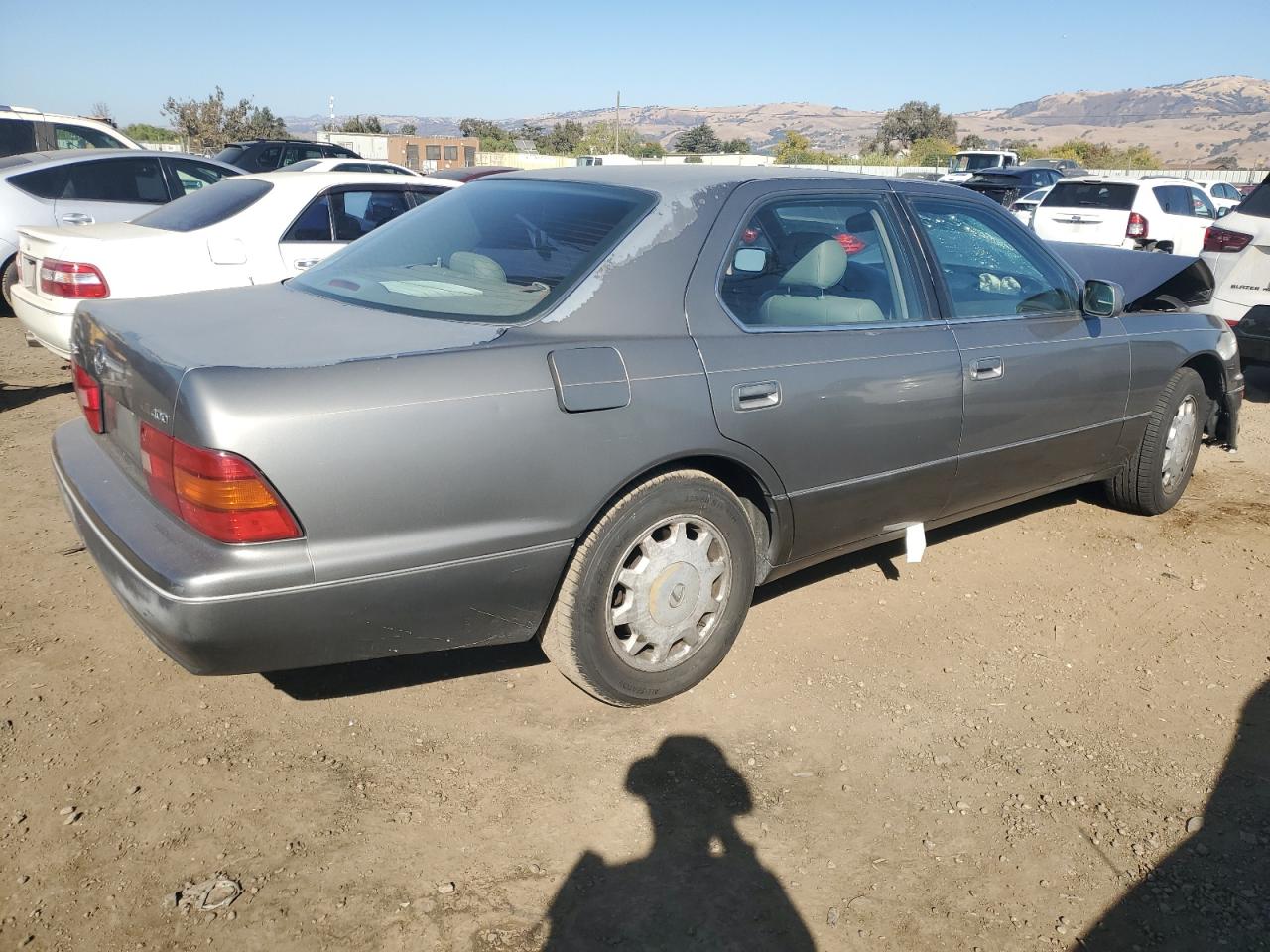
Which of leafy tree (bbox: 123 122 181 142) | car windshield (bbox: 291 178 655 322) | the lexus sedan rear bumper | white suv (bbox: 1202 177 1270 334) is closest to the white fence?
leafy tree (bbox: 123 122 181 142)

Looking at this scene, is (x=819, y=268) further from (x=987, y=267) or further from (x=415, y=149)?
(x=415, y=149)

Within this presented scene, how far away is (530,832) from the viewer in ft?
8.44

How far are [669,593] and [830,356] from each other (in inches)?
37.2

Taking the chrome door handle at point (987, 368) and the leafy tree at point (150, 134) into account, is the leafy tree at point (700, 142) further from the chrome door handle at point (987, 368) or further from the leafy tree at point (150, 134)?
the chrome door handle at point (987, 368)

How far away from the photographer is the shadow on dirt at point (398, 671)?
10.5 feet

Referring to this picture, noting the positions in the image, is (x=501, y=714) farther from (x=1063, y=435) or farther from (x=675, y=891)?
(x=1063, y=435)

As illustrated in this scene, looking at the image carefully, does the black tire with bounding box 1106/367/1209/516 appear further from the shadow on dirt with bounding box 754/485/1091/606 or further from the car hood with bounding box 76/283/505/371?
the car hood with bounding box 76/283/505/371

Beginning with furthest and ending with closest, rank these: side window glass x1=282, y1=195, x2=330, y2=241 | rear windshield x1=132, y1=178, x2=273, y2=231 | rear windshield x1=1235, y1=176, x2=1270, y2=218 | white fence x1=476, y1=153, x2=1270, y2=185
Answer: white fence x1=476, y1=153, x2=1270, y2=185 → rear windshield x1=1235, y1=176, x2=1270, y2=218 → side window glass x1=282, y1=195, x2=330, y2=241 → rear windshield x1=132, y1=178, x2=273, y2=231

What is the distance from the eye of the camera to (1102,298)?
4.14m

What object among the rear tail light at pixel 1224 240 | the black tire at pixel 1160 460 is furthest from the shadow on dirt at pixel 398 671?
the rear tail light at pixel 1224 240

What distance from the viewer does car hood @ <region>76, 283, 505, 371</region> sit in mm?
2480

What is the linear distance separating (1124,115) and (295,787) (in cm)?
15650

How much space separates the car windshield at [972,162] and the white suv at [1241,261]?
79.6 ft

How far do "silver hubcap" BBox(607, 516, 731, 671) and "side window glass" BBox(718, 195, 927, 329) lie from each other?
71cm
